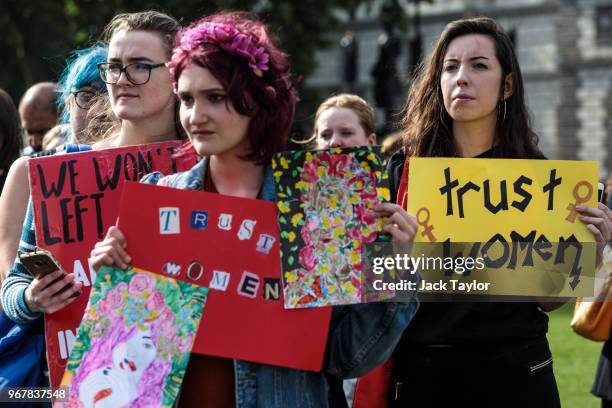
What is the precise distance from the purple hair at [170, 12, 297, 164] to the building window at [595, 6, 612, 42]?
3578 centimetres

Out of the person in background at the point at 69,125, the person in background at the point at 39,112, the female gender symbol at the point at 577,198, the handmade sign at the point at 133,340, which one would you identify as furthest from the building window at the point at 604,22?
the handmade sign at the point at 133,340

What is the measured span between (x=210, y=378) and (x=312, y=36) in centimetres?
1641

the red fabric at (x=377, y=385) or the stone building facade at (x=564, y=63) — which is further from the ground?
the stone building facade at (x=564, y=63)

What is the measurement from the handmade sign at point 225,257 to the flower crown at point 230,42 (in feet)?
1.25

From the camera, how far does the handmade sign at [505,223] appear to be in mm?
3293

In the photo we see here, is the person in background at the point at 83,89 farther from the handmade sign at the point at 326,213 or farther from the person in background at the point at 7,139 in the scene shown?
the handmade sign at the point at 326,213

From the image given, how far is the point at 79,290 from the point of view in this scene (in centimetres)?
303

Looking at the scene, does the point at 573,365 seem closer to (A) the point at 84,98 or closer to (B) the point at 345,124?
(B) the point at 345,124

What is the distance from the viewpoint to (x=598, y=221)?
326 cm

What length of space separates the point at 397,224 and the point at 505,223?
0.77 m

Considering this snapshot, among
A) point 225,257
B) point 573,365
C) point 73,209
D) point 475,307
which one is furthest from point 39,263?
point 573,365

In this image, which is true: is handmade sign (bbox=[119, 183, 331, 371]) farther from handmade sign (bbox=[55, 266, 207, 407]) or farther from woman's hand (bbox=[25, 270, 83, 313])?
woman's hand (bbox=[25, 270, 83, 313])

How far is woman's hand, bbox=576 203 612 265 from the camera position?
3.26 metres

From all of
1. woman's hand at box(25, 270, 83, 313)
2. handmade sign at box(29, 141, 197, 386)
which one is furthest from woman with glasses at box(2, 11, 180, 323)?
woman's hand at box(25, 270, 83, 313)
